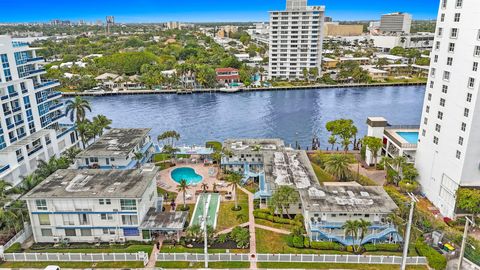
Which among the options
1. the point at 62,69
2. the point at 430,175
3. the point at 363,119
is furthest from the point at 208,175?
the point at 62,69

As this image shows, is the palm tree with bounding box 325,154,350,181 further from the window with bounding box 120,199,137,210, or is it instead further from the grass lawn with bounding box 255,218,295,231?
the window with bounding box 120,199,137,210

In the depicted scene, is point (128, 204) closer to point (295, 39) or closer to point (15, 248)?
point (15, 248)

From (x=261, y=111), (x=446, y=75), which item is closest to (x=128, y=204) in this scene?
(x=446, y=75)

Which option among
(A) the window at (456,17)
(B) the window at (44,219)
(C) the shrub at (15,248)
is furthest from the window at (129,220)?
(A) the window at (456,17)

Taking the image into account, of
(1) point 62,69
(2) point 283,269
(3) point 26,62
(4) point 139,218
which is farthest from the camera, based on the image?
(1) point 62,69

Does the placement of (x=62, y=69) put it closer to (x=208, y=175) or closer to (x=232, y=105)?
(x=232, y=105)

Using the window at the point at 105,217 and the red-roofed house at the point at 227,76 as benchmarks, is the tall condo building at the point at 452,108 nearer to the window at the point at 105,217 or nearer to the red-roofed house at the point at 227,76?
the window at the point at 105,217
